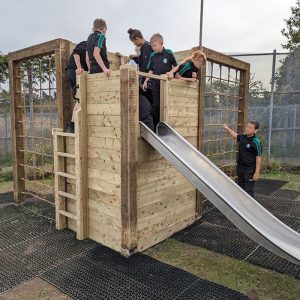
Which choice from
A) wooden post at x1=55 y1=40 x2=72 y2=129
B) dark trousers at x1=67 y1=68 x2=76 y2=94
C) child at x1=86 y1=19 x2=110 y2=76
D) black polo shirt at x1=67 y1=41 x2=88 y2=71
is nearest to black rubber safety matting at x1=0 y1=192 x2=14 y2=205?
wooden post at x1=55 y1=40 x2=72 y2=129

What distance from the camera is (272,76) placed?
31.2 feet

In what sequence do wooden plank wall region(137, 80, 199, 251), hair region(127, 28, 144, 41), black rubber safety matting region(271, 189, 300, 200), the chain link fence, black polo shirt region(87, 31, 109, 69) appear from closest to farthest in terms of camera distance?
wooden plank wall region(137, 80, 199, 251), black polo shirt region(87, 31, 109, 69), hair region(127, 28, 144, 41), black rubber safety matting region(271, 189, 300, 200), the chain link fence

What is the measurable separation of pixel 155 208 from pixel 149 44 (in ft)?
7.66

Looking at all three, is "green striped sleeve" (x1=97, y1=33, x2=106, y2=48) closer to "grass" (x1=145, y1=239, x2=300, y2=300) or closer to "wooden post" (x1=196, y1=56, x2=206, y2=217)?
"wooden post" (x1=196, y1=56, x2=206, y2=217)

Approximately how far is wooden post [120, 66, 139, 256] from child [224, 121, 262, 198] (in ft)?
6.30

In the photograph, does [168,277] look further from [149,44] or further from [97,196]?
[149,44]

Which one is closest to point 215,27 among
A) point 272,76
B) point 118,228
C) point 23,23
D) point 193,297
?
point 272,76

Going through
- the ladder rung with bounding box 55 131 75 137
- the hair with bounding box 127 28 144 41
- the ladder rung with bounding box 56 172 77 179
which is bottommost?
the ladder rung with bounding box 56 172 77 179

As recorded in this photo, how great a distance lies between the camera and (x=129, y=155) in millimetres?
3543

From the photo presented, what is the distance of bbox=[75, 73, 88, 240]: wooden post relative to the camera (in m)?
3.98

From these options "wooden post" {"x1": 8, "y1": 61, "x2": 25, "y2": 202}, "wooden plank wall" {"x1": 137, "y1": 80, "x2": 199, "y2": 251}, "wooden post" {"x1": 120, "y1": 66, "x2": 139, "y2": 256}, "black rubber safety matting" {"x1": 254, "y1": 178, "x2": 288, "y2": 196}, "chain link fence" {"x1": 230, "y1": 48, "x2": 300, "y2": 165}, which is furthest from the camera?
"chain link fence" {"x1": 230, "y1": 48, "x2": 300, "y2": 165}

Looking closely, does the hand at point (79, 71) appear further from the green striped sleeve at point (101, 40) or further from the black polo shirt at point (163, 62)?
the black polo shirt at point (163, 62)

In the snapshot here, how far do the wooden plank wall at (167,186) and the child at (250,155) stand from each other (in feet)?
2.46

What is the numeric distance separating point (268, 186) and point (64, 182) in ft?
15.5
